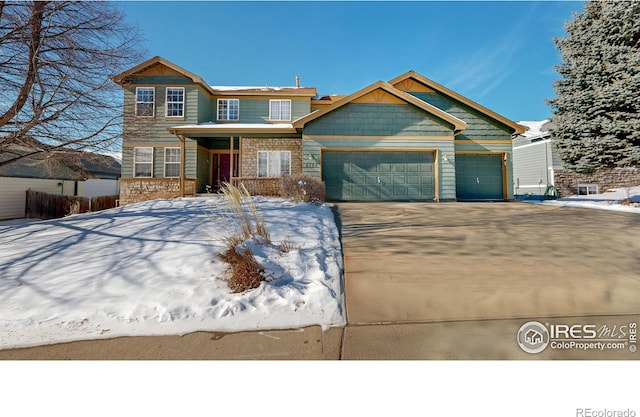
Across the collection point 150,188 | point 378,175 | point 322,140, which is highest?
point 322,140

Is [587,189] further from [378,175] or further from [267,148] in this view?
[267,148]

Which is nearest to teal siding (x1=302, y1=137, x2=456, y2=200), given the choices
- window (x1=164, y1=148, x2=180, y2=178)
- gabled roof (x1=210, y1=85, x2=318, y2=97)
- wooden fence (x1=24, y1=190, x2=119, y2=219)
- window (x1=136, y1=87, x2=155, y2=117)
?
gabled roof (x1=210, y1=85, x2=318, y2=97)

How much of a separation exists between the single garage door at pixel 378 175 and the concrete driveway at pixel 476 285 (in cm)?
593

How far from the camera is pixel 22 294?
10.1 feet

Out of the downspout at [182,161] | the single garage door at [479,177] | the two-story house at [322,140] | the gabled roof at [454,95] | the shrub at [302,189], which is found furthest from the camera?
the single garage door at [479,177]

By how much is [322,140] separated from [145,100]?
33.2 ft

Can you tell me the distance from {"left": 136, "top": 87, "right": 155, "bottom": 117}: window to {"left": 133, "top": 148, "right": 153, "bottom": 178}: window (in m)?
1.96

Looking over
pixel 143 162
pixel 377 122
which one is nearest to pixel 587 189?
pixel 377 122

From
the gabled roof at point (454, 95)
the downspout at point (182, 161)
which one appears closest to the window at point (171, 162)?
the downspout at point (182, 161)

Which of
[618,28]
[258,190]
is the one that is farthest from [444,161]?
[258,190]

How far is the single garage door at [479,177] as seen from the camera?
1295 cm

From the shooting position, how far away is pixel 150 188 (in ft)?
44.0

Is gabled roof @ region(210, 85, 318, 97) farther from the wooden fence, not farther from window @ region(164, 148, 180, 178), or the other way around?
the wooden fence

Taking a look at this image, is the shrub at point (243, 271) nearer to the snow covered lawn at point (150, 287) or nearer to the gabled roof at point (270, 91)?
the snow covered lawn at point (150, 287)
